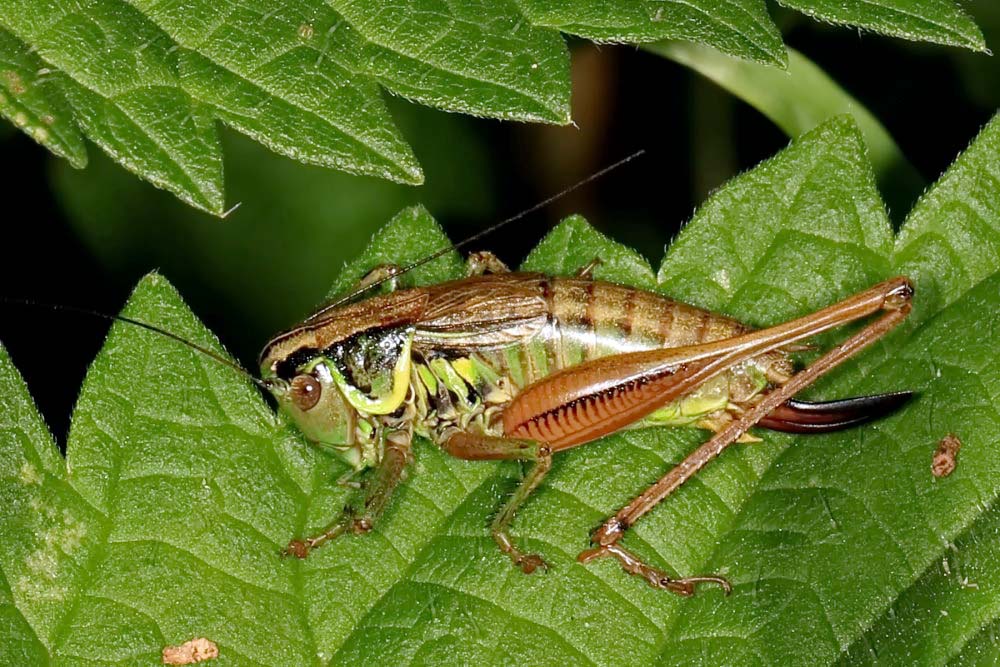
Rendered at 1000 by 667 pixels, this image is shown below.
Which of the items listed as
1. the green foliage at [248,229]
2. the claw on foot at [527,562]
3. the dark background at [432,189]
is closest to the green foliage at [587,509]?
the claw on foot at [527,562]

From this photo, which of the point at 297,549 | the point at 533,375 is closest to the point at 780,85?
the point at 533,375

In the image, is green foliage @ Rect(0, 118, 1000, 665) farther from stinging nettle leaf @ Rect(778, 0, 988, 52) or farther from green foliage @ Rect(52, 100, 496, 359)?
green foliage @ Rect(52, 100, 496, 359)

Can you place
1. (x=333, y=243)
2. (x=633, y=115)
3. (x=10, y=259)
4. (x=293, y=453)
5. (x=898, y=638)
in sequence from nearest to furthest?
(x=898, y=638)
(x=293, y=453)
(x=10, y=259)
(x=333, y=243)
(x=633, y=115)

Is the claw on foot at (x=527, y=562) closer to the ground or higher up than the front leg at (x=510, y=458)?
closer to the ground

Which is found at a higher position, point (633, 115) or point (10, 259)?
point (633, 115)

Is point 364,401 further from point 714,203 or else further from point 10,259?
point 10,259

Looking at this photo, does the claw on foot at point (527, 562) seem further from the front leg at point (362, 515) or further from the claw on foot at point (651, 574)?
the front leg at point (362, 515)

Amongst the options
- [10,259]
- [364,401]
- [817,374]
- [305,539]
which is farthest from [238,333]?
[817,374]
